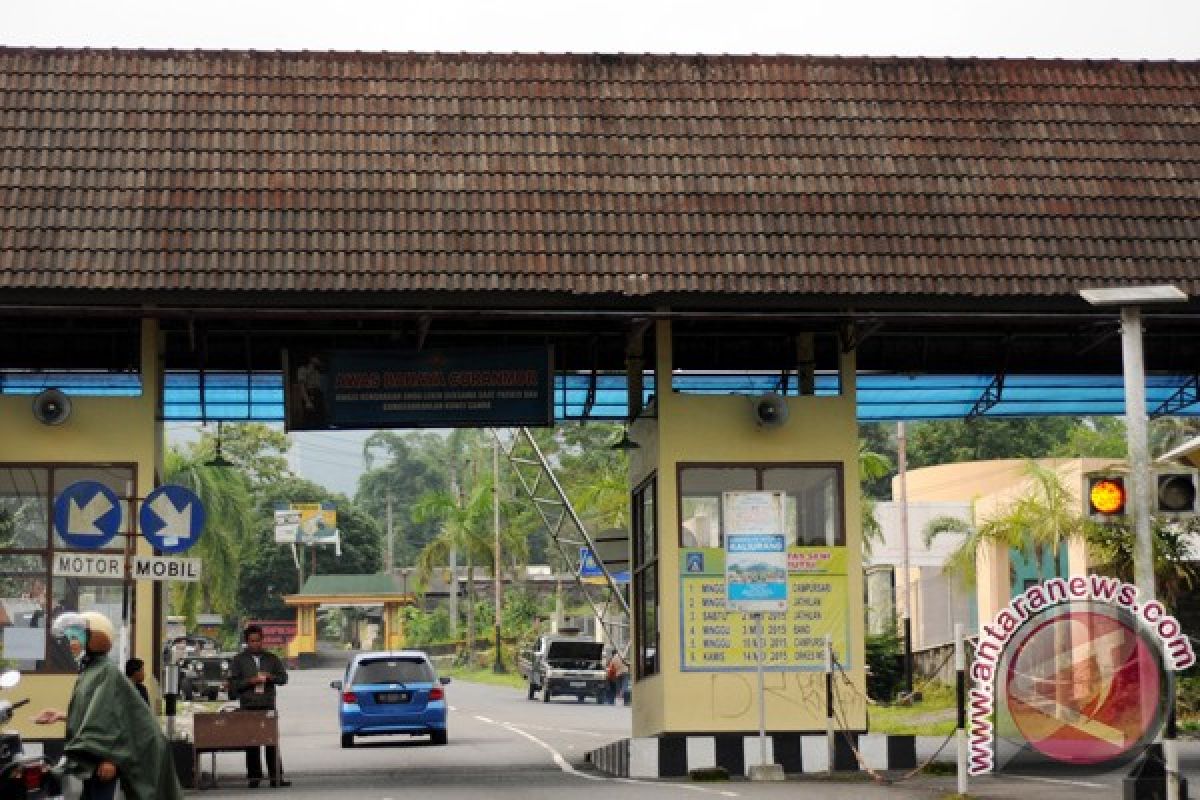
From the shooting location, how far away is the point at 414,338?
2322 centimetres

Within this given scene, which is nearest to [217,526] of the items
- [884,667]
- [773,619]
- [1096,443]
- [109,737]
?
[884,667]

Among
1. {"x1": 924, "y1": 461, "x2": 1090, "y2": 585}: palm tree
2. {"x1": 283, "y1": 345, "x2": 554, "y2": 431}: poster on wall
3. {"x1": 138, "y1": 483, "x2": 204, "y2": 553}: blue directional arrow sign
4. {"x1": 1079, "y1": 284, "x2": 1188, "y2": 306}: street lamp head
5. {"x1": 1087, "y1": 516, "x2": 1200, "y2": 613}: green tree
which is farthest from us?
{"x1": 924, "y1": 461, "x2": 1090, "y2": 585}: palm tree

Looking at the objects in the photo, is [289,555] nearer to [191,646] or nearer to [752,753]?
[191,646]

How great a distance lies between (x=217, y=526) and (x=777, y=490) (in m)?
49.8

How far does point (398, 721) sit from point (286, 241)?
46.1 feet

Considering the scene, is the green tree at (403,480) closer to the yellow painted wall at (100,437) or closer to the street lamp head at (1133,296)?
the yellow painted wall at (100,437)

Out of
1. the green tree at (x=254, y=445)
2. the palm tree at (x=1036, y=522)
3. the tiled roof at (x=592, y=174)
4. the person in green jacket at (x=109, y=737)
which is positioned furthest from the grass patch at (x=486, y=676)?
the person in green jacket at (x=109, y=737)

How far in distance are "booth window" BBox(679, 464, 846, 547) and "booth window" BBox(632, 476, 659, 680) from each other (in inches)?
20.4

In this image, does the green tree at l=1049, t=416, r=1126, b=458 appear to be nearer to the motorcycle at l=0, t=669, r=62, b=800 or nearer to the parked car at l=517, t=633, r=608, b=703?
the parked car at l=517, t=633, r=608, b=703

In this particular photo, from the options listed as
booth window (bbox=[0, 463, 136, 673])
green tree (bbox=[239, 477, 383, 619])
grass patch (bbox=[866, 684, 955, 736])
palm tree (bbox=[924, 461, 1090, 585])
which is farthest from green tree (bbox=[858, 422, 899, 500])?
booth window (bbox=[0, 463, 136, 673])

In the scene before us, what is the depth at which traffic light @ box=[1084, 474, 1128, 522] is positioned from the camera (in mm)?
15828

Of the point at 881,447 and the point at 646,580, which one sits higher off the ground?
the point at 881,447

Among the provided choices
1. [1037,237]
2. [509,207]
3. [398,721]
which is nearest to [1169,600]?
[398,721]

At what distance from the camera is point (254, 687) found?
21594 millimetres
